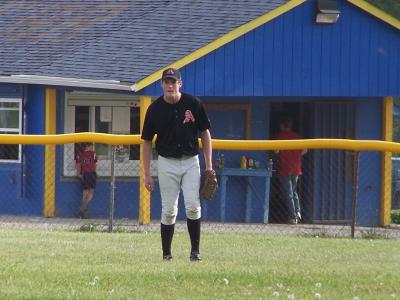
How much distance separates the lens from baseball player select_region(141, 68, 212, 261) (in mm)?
11133

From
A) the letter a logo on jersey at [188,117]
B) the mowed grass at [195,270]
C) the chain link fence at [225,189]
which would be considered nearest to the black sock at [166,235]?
the mowed grass at [195,270]

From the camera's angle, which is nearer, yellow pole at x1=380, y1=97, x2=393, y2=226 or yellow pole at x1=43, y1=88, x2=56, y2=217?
yellow pole at x1=43, y1=88, x2=56, y2=217

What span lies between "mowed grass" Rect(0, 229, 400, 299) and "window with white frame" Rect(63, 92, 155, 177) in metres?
6.93

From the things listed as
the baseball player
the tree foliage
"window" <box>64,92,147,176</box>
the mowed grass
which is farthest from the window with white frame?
the tree foliage

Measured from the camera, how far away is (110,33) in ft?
69.8

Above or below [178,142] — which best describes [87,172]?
below

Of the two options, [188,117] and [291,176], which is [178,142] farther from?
[291,176]

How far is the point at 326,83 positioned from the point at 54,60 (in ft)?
15.2

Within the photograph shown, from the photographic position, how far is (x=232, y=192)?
2103 centimetres

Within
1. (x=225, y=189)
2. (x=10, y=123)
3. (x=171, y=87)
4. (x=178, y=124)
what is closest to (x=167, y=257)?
(x=178, y=124)

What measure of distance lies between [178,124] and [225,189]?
9.45 meters

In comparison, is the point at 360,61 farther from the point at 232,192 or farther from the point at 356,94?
the point at 232,192

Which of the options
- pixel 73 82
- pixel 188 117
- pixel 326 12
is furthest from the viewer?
pixel 326 12

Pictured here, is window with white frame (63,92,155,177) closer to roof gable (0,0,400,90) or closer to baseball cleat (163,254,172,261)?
roof gable (0,0,400,90)
